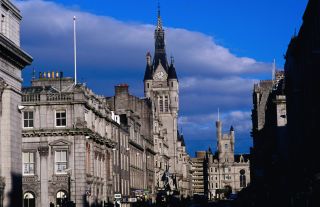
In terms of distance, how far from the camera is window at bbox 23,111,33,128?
3034 inches

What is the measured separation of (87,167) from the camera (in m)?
77.9

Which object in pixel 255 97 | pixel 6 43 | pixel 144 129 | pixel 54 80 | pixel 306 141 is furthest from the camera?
pixel 255 97

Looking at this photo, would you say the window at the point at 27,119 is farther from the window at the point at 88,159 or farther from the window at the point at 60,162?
the window at the point at 88,159

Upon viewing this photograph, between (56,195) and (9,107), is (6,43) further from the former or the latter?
(56,195)

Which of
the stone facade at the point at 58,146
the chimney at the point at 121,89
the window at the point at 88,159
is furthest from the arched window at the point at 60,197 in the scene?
the chimney at the point at 121,89

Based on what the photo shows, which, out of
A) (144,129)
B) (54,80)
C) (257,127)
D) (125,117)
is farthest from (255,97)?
(54,80)

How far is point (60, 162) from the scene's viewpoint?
2997 inches

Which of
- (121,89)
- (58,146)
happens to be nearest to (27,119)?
(58,146)

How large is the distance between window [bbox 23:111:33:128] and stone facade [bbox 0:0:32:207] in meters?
23.6

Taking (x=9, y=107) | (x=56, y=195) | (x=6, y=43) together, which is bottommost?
(x=56, y=195)

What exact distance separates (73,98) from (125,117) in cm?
3475

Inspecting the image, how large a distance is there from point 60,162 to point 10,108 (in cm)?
2529

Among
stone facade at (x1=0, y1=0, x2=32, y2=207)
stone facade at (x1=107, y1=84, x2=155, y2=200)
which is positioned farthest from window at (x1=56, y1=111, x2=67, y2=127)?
stone facade at (x1=107, y1=84, x2=155, y2=200)

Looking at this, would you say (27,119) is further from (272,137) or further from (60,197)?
(272,137)
